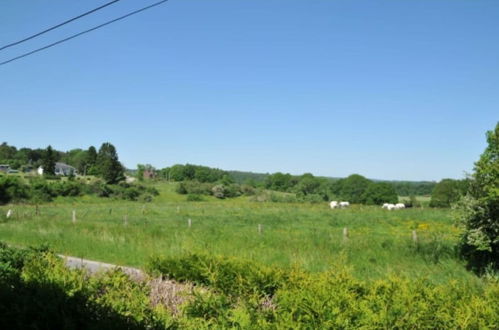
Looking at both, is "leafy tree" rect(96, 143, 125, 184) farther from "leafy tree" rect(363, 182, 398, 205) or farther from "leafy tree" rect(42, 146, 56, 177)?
"leafy tree" rect(363, 182, 398, 205)

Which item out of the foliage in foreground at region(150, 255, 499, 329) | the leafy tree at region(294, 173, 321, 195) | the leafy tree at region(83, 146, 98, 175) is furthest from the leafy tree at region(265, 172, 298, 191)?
the foliage in foreground at region(150, 255, 499, 329)

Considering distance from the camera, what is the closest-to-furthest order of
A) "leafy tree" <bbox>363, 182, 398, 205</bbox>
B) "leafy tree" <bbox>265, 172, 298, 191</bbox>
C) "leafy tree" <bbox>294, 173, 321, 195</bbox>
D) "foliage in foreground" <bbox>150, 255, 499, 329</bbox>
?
"foliage in foreground" <bbox>150, 255, 499, 329</bbox> < "leafy tree" <bbox>363, 182, 398, 205</bbox> < "leafy tree" <bbox>294, 173, 321, 195</bbox> < "leafy tree" <bbox>265, 172, 298, 191</bbox>

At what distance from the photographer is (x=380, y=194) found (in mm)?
95812

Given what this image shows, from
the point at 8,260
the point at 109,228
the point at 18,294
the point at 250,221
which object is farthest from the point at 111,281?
the point at 250,221

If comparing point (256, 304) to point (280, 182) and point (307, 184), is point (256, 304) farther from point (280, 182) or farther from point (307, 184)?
point (280, 182)

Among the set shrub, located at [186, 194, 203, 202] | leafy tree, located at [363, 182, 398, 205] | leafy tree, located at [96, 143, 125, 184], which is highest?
leafy tree, located at [96, 143, 125, 184]

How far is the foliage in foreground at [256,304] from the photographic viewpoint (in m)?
3.77

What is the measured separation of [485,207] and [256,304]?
9573 mm

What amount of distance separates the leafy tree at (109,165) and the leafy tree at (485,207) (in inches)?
3222

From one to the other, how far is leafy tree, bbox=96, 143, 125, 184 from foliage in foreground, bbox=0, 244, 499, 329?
276 ft

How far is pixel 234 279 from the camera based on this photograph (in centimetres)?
623

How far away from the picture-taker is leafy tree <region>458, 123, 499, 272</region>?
11.2m

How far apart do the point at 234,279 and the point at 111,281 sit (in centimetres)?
181

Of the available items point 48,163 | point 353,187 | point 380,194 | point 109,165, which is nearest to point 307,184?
point 353,187
